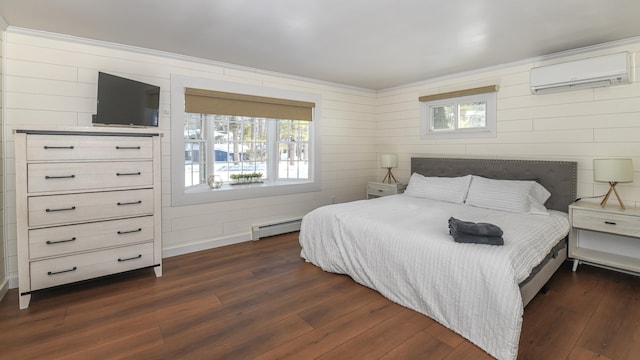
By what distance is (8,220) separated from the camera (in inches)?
109

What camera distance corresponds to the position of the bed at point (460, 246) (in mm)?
1958

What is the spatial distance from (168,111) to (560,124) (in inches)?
173

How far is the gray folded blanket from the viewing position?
7.21 feet

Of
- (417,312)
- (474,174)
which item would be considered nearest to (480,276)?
(417,312)

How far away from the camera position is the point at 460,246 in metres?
2.21

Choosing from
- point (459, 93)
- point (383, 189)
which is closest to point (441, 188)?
point (383, 189)

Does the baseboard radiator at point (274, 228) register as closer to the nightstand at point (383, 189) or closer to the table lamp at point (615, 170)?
the nightstand at point (383, 189)

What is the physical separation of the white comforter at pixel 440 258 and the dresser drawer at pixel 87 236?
1.60 metres

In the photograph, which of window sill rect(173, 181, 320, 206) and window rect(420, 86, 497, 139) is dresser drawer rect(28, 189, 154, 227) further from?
window rect(420, 86, 497, 139)

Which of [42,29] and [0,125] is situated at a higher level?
[42,29]

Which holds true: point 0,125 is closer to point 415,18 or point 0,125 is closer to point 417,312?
point 415,18

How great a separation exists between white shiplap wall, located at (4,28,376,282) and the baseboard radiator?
0.09m

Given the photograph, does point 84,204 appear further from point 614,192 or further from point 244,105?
point 614,192

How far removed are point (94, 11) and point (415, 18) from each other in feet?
8.43
